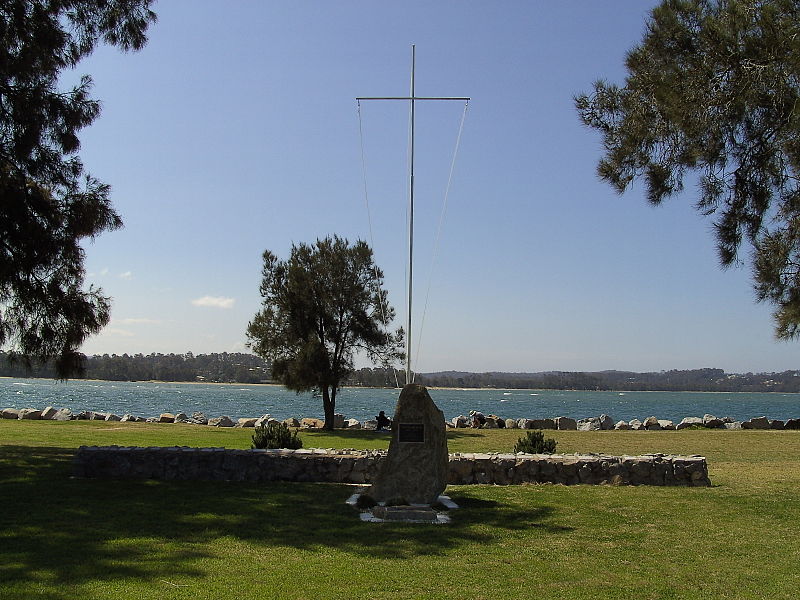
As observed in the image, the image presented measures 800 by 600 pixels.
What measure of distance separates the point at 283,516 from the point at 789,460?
14.4 m

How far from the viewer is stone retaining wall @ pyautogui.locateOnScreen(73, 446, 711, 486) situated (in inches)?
538

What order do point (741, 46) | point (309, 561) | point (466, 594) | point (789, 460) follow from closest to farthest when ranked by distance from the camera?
point (466, 594), point (309, 561), point (741, 46), point (789, 460)

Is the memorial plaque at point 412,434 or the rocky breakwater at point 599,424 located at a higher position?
the memorial plaque at point 412,434

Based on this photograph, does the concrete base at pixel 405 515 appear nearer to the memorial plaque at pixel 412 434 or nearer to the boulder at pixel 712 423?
the memorial plaque at pixel 412 434

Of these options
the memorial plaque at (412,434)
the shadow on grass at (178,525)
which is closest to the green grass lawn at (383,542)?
the shadow on grass at (178,525)

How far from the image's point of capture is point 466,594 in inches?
258

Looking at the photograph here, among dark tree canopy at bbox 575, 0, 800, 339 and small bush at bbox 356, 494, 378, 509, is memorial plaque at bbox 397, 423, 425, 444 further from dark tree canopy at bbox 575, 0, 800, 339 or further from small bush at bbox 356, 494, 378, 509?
dark tree canopy at bbox 575, 0, 800, 339

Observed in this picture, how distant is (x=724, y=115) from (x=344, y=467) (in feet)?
28.9

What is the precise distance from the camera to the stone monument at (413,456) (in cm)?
1071

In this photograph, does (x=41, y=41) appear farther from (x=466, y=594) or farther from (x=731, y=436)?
(x=731, y=436)

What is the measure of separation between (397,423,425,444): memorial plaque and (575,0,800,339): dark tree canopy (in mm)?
4961

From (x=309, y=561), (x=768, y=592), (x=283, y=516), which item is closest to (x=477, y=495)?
(x=283, y=516)

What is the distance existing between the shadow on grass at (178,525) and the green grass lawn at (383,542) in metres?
0.03

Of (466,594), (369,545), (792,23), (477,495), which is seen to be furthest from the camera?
(477,495)
